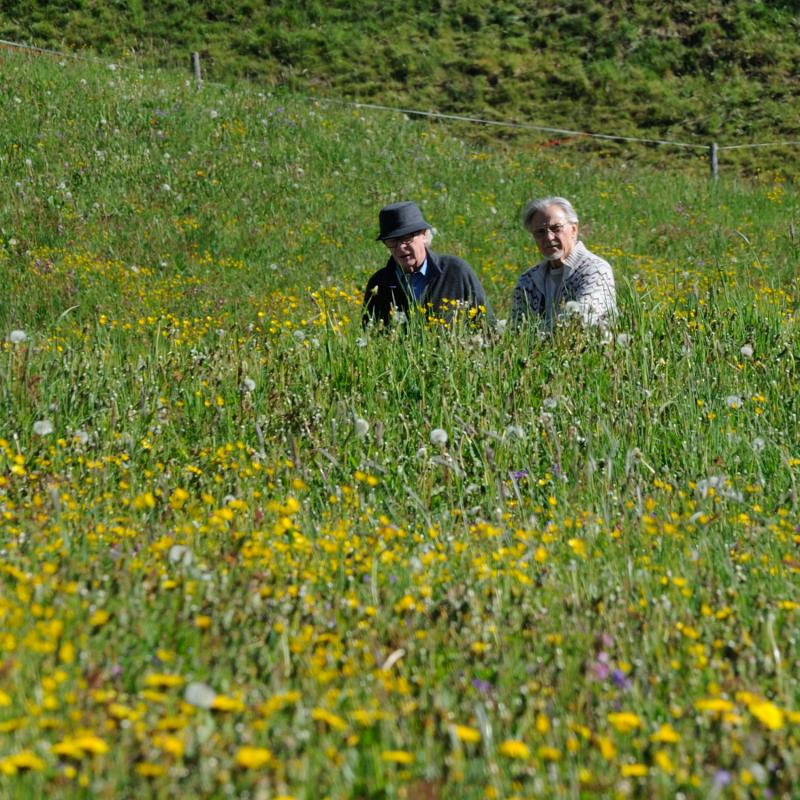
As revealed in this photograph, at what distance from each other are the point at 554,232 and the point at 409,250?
3.42 feet

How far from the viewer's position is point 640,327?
6180 mm

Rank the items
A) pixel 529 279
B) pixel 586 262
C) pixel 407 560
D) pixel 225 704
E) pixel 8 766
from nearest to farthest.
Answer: pixel 8 766, pixel 225 704, pixel 407 560, pixel 586 262, pixel 529 279

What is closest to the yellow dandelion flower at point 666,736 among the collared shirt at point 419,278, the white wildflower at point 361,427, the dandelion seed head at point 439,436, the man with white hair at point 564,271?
the dandelion seed head at point 439,436

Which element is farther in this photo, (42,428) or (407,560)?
(42,428)

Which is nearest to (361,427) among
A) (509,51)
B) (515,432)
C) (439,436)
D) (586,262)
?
(439,436)

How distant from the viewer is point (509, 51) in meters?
26.4

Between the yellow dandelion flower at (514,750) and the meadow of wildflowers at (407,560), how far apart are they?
0.06 ft

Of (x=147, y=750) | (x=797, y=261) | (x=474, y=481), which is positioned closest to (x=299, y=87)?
(x=797, y=261)

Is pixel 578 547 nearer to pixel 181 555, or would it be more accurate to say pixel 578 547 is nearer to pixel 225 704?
pixel 181 555

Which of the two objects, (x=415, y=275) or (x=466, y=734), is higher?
(x=466, y=734)

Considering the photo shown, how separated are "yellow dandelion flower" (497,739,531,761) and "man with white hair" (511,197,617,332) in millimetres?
4308

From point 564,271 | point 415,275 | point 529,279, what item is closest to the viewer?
point 564,271

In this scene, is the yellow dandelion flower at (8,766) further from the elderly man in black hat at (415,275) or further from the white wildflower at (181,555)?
the elderly man in black hat at (415,275)

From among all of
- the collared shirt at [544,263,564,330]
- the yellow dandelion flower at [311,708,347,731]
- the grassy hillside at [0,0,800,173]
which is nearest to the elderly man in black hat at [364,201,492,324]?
the collared shirt at [544,263,564,330]
